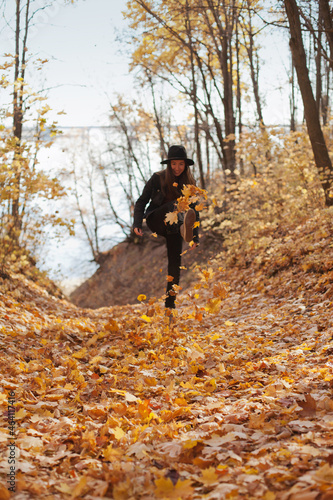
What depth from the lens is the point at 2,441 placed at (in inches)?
76.8

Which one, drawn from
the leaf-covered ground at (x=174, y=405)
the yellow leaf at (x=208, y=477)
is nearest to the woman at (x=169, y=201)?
the leaf-covered ground at (x=174, y=405)

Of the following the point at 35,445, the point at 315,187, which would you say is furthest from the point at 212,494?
the point at 315,187

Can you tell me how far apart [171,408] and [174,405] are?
0.05m

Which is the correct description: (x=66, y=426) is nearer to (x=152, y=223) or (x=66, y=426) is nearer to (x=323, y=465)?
(x=323, y=465)

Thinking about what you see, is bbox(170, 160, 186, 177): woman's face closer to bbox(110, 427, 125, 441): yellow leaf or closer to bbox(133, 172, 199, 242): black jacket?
bbox(133, 172, 199, 242): black jacket

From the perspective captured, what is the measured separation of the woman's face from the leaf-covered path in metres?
1.61

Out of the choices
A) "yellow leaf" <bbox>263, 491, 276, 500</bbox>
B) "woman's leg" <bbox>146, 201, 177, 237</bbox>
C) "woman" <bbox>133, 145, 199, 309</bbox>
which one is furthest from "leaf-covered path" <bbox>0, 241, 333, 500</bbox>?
"woman's leg" <bbox>146, 201, 177, 237</bbox>

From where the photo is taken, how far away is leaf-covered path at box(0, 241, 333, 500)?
5.27 feet

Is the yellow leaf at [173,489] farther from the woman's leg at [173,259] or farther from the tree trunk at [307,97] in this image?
the tree trunk at [307,97]

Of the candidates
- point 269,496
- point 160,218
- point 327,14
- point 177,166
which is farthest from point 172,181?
point 327,14

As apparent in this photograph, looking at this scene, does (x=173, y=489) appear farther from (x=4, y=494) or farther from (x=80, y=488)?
(x=4, y=494)

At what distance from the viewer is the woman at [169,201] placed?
4.50 metres

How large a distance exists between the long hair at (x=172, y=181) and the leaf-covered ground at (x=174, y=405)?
1.38 metres

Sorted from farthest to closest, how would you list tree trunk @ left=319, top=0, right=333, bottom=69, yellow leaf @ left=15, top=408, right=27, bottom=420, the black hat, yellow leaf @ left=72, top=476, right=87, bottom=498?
tree trunk @ left=319, top=0, right=333, bottom=69, the black hat, yellow leaf @ left=15, top=408, right=27, bottom=420, yellow leaf @ left=72, top=476, right=87, bottom=498
